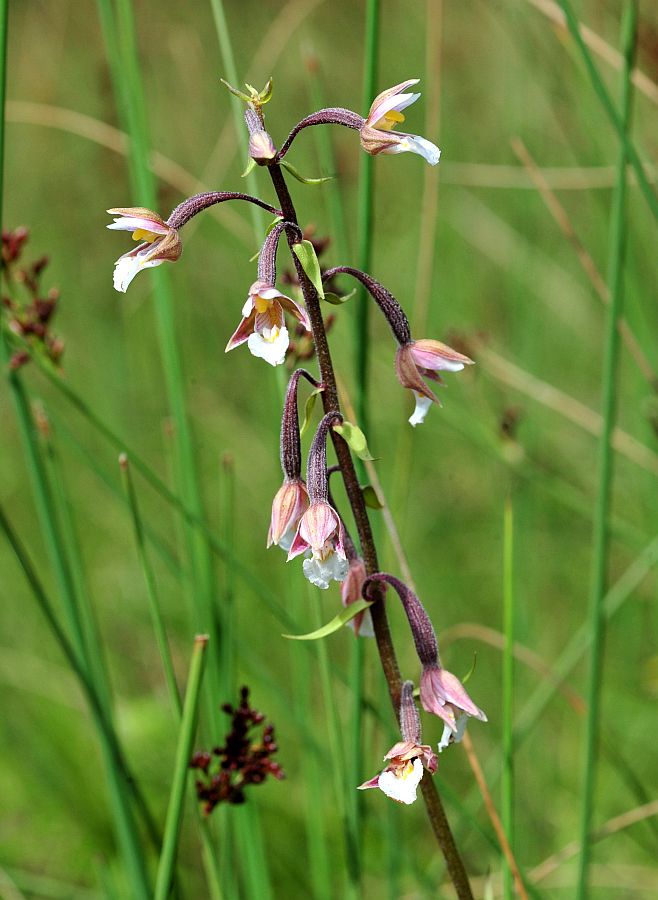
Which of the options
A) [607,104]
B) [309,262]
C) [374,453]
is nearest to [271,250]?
[309,262]

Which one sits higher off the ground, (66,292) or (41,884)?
(66,292)

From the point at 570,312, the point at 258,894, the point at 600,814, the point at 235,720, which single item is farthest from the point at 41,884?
the point at 570,312

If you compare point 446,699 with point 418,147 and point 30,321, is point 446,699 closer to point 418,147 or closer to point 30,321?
point 418,147

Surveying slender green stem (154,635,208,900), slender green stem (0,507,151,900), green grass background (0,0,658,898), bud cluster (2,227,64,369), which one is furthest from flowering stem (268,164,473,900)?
bud cluster (2,227,64,369)

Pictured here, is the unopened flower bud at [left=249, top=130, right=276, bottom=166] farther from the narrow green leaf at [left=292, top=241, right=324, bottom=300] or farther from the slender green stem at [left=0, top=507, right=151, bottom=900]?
the slender green stem at [left=0, top=507, right=151, bottom=900]

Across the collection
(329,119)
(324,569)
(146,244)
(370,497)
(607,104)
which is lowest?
(324,569)

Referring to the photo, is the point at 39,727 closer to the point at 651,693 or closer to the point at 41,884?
the point at 41,884

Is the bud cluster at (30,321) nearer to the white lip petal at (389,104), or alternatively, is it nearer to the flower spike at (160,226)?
the flower spike at (160,226)
